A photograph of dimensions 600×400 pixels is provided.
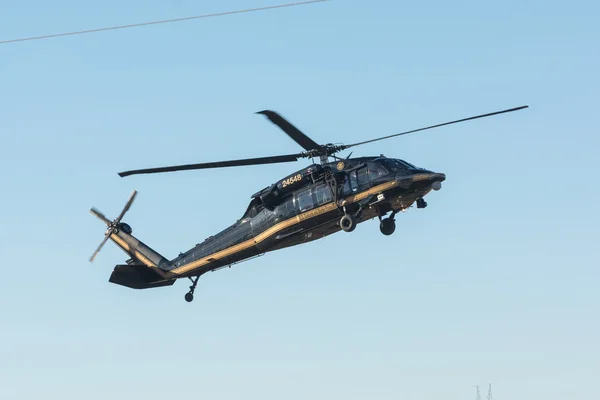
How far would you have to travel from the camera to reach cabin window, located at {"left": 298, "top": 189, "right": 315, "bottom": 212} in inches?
2264

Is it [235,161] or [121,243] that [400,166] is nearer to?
[235,161]

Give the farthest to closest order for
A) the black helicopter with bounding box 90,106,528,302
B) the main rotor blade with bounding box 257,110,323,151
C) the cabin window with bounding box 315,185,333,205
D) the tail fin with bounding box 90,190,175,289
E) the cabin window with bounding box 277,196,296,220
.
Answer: the tail fin with bounding box 90,190,175,289, the cabin window with bounding box 277,196,296,220, the cabin window with bounding box 315,185,333,205, the black helicopter with bounding box 90,106,528,302, the main rotor blade with bounding box 257,110,323,151

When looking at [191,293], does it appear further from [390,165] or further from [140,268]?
[390,165]

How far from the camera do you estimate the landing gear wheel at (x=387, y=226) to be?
57125mm

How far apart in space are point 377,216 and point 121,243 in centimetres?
2164

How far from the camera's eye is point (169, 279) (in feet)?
217

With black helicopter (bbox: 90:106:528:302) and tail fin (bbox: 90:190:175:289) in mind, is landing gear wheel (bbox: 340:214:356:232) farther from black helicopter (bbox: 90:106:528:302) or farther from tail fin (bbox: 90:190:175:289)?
tail fin (bbox: 90:190:175:289)

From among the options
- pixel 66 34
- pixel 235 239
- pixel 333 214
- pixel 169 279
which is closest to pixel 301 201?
pixel 333 214

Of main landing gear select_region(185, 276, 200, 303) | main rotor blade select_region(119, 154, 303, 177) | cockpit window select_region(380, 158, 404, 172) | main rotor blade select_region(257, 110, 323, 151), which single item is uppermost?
main rotor blade select_region(257, 110, 323, 151)

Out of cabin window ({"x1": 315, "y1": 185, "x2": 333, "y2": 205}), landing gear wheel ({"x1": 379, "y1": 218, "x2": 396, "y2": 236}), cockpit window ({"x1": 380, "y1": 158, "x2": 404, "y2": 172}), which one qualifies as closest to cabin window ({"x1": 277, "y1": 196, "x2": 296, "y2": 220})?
cabin window ({"x1": 315, "y1": 185, "x2": 333, "y2": 205})

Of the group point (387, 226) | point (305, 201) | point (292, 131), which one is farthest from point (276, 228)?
point (292, 131)

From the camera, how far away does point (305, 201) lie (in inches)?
2272

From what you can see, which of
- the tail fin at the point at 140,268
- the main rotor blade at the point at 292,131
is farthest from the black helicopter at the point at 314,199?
the tail fin at the point at 140,268

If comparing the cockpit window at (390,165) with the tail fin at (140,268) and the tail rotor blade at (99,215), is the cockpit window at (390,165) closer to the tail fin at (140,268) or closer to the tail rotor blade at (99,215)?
the tail fin at (140,268)
